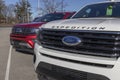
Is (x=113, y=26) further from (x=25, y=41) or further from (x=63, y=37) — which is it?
(x=25, y=41)

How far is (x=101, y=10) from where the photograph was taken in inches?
240

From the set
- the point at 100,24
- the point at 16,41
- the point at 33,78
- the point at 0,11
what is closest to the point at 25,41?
the point at 16,41

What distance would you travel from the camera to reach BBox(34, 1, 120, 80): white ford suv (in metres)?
3.85

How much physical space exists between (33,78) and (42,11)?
36465 mm

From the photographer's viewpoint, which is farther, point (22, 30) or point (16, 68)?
point (22, 30)

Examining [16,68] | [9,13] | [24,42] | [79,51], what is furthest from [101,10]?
[9,13]

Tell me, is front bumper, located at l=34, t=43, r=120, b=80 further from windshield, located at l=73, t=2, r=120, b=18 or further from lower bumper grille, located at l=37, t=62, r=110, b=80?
windshield, located at l=73, t=2, r=120, b=18

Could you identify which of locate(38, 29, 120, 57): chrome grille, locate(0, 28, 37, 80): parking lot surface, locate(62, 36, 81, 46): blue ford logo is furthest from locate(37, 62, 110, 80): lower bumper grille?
locate(0, 28, 37, 80): parking lot surface

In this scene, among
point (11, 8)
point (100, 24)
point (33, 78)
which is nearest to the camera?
point (100, 24)

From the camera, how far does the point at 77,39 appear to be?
13.8 feet

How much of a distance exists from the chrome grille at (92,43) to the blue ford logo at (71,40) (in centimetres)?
5

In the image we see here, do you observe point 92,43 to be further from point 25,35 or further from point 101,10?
point 25,35

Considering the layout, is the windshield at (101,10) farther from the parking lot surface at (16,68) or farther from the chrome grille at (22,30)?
the chrome grille at (22,30)

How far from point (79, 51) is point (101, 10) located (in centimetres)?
213
